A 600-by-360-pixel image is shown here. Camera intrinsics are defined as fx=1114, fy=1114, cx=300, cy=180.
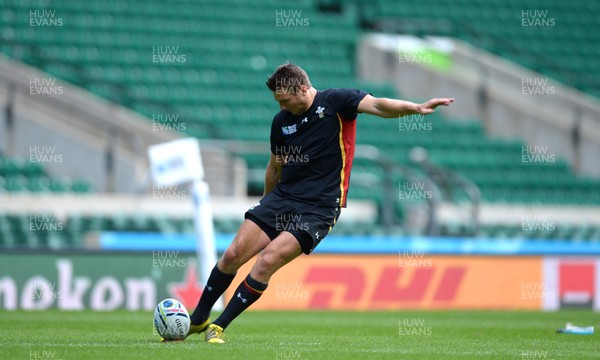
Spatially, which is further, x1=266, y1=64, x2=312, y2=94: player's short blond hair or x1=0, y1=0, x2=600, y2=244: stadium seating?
x1=0, y1=0, x2=600, y2=244: stadium seating

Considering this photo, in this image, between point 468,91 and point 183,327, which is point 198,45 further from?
point 183,327

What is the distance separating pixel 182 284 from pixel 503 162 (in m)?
10.1

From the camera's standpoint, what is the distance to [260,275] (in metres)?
8.37

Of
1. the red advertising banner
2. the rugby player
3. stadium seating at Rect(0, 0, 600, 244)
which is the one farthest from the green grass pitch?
stadium seating at Rect(0, 0, 600, 244)

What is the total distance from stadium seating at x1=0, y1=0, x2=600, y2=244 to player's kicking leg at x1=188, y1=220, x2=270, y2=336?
9847 millimetres

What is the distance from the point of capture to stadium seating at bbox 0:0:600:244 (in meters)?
21.2

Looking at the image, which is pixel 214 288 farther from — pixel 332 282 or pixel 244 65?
pixel 244 65

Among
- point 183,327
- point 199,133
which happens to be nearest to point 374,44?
point 199,133

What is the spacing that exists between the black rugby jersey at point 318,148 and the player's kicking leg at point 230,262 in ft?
1.33

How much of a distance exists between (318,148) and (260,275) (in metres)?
1.06

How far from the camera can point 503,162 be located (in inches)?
914

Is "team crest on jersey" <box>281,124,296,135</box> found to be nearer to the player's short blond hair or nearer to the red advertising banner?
the player's short blond hair

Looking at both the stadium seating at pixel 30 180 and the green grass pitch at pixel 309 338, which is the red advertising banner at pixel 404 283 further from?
the stadium seating at pixel 30 180

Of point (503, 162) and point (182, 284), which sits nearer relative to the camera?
point (182, 284)
